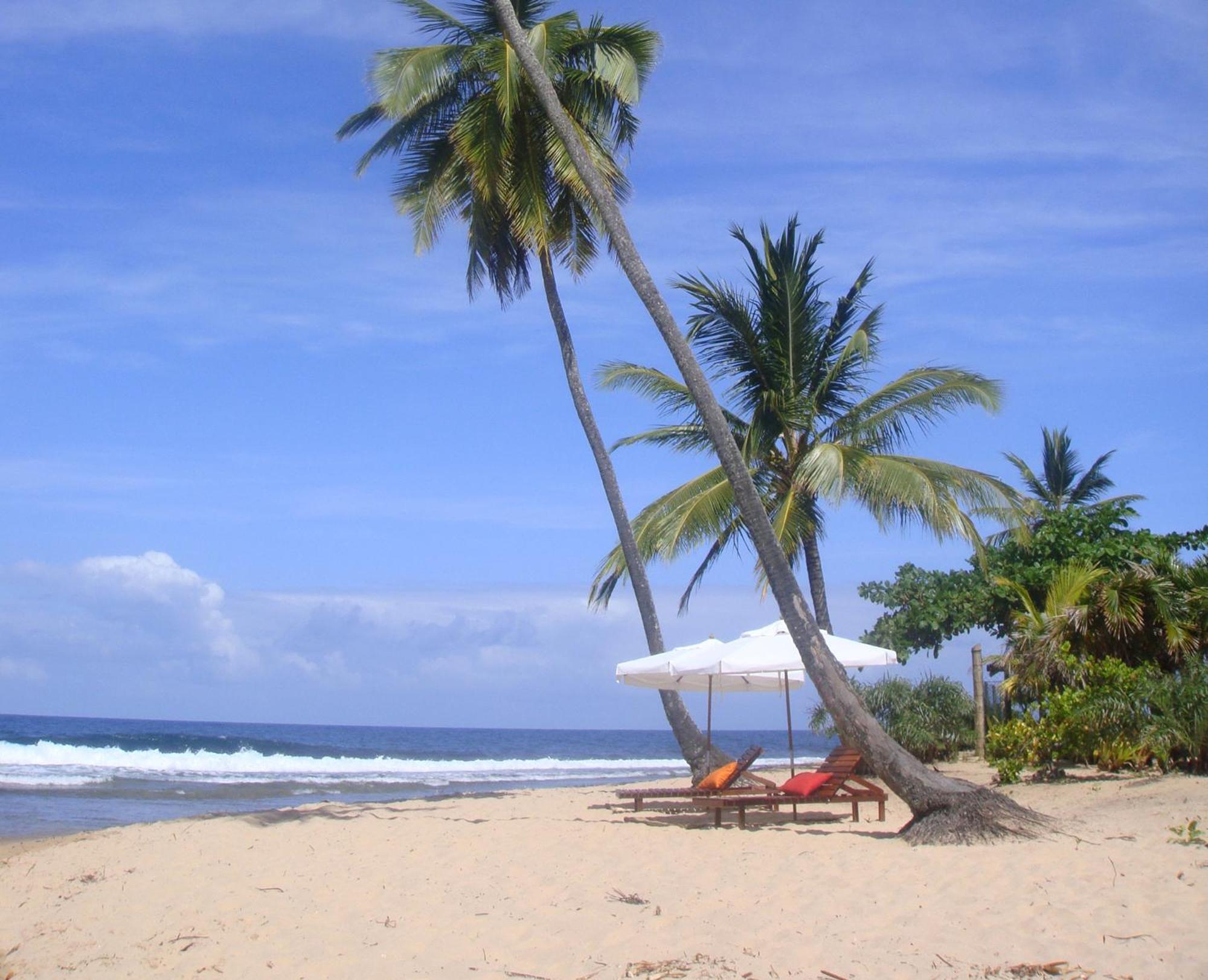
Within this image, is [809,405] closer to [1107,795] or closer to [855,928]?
[1107,795]

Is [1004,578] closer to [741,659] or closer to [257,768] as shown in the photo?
[741,659]

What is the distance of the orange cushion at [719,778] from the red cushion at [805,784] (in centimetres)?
51

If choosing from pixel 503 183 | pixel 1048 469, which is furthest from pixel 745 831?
pixel 1048 469

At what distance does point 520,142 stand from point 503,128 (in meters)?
0.59

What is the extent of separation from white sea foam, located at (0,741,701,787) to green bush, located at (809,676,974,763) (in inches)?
459

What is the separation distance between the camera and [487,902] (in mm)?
6773

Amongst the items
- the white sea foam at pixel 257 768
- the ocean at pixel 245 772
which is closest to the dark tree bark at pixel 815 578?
the ocean at pixel 245 772

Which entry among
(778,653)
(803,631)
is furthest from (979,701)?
(803,631)

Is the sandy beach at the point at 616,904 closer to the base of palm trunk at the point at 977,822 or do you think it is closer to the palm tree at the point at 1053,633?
the base of palm trunk at the point at 977,822

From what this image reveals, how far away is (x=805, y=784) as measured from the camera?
10422mm

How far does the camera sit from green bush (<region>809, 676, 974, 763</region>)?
616 inches

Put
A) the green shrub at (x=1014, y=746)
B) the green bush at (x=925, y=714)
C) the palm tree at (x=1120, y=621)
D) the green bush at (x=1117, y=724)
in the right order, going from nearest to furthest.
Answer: the green bush at (x=1117, y=724), the green shrub at (x=1014, y=746), the palm tree at (x=1120, y=621), the green bush at (x=925, y=714)

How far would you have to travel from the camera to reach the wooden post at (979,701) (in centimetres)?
1586

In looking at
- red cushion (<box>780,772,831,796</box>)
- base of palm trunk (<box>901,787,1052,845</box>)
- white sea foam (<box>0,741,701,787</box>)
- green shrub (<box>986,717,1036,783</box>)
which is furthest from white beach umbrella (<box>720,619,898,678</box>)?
white sea foam (<box>0,741,701,787</box>)
